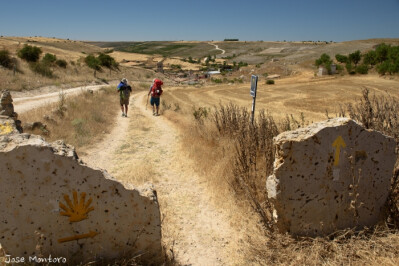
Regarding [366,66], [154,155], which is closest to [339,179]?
[154,155]

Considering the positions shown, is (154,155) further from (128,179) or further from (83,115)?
(83,115)

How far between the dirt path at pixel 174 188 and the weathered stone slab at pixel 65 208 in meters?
0.57

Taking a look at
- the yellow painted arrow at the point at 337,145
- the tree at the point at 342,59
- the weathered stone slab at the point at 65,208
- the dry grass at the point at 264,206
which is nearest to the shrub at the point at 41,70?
the dry grass at the point at 264,206

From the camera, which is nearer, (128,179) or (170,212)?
(170,212)

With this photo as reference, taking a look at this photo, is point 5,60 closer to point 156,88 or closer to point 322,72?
point 156,88

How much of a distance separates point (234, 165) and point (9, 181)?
3646 mm

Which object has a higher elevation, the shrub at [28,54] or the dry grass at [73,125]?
the shrub at [28,54]

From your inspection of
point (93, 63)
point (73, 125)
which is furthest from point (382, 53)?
point (73, 125)

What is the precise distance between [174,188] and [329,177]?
2.96 m

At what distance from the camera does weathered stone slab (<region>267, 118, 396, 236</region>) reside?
3.27 metres

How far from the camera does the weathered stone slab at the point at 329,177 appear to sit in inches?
129

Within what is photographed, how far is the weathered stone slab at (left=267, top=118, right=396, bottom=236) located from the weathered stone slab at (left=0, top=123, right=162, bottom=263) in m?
1.51

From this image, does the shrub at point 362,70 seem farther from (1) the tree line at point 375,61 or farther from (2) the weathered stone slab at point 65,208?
(2) the weathered stone slab at point 65,208

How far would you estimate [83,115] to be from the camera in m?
11.0
